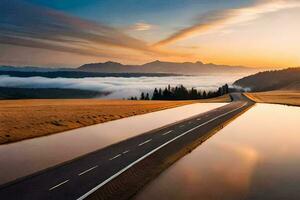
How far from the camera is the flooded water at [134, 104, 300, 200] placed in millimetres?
24922

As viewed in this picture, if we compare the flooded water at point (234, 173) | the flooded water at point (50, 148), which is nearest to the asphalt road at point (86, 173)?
the flooded water at point (50, 148)

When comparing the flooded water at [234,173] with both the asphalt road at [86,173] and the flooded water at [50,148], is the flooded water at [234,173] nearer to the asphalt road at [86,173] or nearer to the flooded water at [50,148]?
the asphalt road at [86,173]

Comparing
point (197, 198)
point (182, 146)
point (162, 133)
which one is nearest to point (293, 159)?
point (182, 146)

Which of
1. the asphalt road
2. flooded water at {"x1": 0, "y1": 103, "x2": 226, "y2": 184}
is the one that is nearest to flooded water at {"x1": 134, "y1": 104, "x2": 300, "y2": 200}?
the asphalt road

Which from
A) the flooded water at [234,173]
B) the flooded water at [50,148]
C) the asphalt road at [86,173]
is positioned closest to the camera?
the asphalt road at [86,173]

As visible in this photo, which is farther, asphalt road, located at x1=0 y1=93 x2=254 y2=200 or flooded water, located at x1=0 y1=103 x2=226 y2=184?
flooded water, located at x1=0 y1=103 x2=226 y2=184

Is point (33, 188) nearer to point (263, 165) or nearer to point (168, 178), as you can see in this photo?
point (168, 178)

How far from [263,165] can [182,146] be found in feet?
34.5

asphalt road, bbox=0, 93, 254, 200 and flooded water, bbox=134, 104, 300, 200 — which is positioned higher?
asphalt road, bbox=0, 93, 254, 200

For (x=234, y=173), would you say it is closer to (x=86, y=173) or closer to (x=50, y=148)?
(x=86, y=173)

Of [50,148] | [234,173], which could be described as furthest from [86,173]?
[50,148]

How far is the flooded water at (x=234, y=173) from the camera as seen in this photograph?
981 inches

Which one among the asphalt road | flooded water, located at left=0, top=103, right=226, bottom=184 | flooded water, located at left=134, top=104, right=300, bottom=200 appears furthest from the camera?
flooded water, located at left=0, top=103, right=226, bottom=184

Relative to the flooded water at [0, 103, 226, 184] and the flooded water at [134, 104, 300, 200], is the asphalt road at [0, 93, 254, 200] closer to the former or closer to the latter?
the flooded water at [0, 103, 226, 184]
